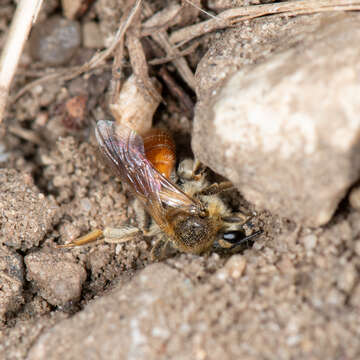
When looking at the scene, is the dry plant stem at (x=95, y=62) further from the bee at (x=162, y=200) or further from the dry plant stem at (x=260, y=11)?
the bee at (x=162, y=200)

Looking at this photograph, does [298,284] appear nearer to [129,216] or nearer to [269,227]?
[269,227]

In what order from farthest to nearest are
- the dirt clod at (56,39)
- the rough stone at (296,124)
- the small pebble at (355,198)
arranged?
the dirt clod at (56,39) → the small pebble at (355,198) → the rough stone at (296,124)

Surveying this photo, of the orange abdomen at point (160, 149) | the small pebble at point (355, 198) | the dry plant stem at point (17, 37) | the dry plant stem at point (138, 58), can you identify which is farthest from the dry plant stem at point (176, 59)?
the small pebble at point (355, 198)

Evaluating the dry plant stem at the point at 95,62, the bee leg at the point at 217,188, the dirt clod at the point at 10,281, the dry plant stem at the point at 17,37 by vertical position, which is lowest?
the bee leg at the point at 217,188

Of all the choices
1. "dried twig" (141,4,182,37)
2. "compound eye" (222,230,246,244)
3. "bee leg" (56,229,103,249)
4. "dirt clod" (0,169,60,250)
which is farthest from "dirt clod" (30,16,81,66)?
"compound eye" (222,230,246,244)

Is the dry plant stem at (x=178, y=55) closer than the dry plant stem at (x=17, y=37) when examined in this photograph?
No

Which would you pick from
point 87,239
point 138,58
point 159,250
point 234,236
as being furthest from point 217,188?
point 138,58

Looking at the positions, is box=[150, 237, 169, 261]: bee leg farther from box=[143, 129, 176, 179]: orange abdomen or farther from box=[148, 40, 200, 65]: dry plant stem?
box=[148, 40, 200, 65]: dry plant stem
